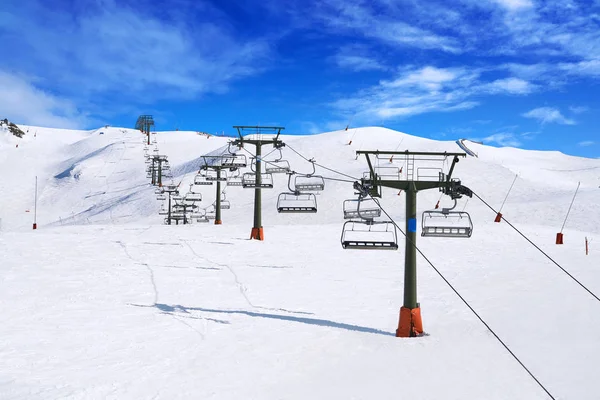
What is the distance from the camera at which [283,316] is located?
12430 millimetres

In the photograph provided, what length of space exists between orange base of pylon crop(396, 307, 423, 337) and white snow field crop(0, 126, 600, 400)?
280 mm

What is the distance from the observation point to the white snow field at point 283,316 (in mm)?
7898

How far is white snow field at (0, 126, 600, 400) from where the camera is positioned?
790 centimetres

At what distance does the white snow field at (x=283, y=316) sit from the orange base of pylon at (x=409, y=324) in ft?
0.92

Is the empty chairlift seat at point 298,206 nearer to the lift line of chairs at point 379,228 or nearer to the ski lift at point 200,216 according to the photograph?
the lift line of chairs at point 379,228

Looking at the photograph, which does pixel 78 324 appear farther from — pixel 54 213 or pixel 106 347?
pixel 54 213

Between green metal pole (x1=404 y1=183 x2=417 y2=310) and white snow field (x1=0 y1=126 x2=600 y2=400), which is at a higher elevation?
green metal pole (x1=404 y1=183 x2=417 y2=310)

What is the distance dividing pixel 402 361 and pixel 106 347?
5.67 meters

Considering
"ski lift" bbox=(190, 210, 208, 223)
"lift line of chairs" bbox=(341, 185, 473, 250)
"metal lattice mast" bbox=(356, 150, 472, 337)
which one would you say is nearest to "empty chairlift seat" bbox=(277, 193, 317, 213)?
"lift line of chairs" bbox=(341, 185, 473, 250)

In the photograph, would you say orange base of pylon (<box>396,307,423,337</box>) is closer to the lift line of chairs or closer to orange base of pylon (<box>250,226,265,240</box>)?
the lift line of chairs

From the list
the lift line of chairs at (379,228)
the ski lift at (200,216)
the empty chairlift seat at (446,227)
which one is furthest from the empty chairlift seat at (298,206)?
the ski lift at (200,216)

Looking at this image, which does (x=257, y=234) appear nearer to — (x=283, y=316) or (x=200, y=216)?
(x=283, y=316)

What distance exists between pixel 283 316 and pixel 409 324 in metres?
3.26

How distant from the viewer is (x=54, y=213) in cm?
5962
